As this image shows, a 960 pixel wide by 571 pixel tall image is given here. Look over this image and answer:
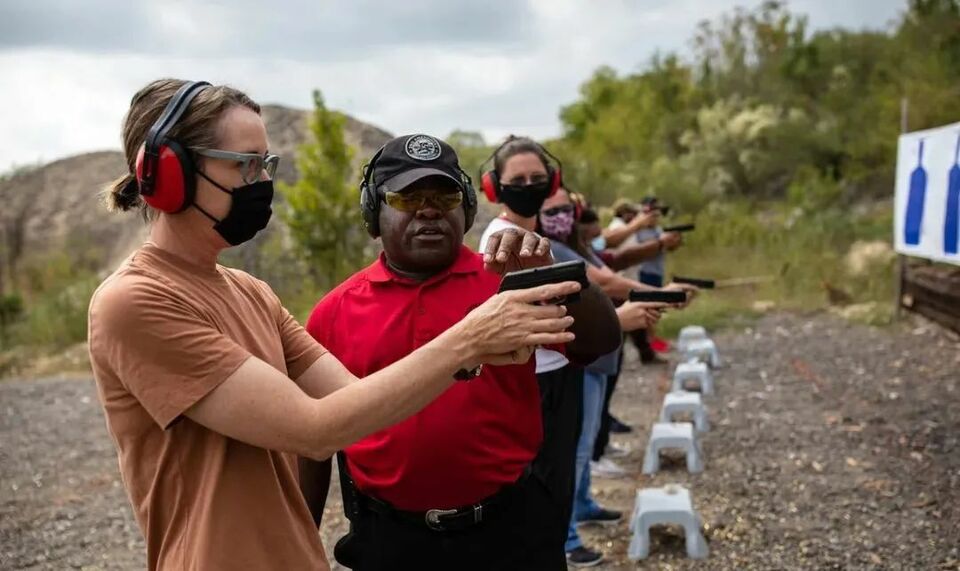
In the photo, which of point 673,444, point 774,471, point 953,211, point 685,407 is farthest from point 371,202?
point 953,211

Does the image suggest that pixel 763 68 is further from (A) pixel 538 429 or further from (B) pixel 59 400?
(A) pixel 538 429

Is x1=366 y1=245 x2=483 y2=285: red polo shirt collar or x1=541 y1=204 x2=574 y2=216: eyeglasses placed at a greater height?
x1=366 y1=245 x2=483 y2=285: red polo shirt collar

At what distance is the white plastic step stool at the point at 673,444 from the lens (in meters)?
6.20

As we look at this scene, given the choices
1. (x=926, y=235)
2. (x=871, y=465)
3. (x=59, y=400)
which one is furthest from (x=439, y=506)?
(x=59, y=400)

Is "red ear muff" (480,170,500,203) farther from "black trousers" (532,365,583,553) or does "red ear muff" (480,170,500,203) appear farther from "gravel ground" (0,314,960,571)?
"gravel ground" (0,314,960,571)

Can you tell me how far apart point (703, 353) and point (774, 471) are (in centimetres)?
380

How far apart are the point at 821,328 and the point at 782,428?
5003mm

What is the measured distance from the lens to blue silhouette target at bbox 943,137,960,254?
7.69m

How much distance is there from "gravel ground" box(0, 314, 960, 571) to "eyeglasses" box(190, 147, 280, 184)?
3.50 m

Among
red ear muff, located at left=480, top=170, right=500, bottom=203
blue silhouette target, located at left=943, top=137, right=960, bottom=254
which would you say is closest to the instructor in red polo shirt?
red ear muff, located at left=480, top=170, right=500, bottom=203

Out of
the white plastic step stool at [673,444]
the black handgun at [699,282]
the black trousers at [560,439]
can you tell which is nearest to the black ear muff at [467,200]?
the black trousers at [560,439]

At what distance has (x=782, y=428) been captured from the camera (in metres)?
7.21

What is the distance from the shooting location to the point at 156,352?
167 centimetres

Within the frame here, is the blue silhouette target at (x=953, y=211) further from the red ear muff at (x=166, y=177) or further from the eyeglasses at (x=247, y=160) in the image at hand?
the red ear muff at (x=166, y=177)
